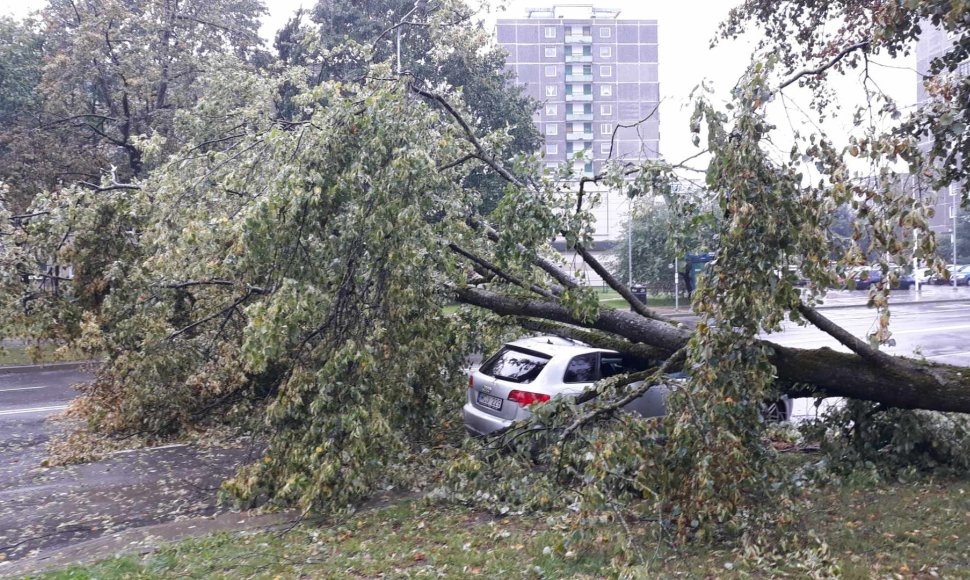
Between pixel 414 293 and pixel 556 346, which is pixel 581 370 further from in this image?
pixel 414 293

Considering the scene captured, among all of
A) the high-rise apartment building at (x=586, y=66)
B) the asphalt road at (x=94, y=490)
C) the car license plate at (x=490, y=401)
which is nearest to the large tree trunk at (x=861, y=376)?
the car license plate at (x=490, y=401)

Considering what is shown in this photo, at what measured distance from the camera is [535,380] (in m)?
7.68

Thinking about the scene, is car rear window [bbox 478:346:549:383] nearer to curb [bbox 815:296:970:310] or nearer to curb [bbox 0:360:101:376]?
curb [bbox 0:360:101:376]

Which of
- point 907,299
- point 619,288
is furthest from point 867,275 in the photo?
point 907,299

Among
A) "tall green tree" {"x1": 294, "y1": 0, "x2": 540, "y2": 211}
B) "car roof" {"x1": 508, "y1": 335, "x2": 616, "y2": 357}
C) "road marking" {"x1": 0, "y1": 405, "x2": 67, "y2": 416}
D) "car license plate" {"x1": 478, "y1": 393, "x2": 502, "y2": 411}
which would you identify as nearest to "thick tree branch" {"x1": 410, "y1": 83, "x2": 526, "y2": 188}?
"car roof" {"x1": 508, "y1": 335, "x2": 616, "y2": 357}

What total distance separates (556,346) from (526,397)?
0.77 meters

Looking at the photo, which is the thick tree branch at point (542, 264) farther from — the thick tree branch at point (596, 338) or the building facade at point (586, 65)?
the building facade at point (586, 65)

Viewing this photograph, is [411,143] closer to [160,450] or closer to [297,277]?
[297,277]

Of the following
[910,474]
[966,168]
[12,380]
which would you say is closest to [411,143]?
[966,168]

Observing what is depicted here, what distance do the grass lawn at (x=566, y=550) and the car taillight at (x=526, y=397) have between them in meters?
1.70

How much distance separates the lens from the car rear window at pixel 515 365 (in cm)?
781

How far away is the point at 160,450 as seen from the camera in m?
9.10

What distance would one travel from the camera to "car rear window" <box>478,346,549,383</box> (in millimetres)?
7812

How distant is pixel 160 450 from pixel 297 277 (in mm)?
4027
